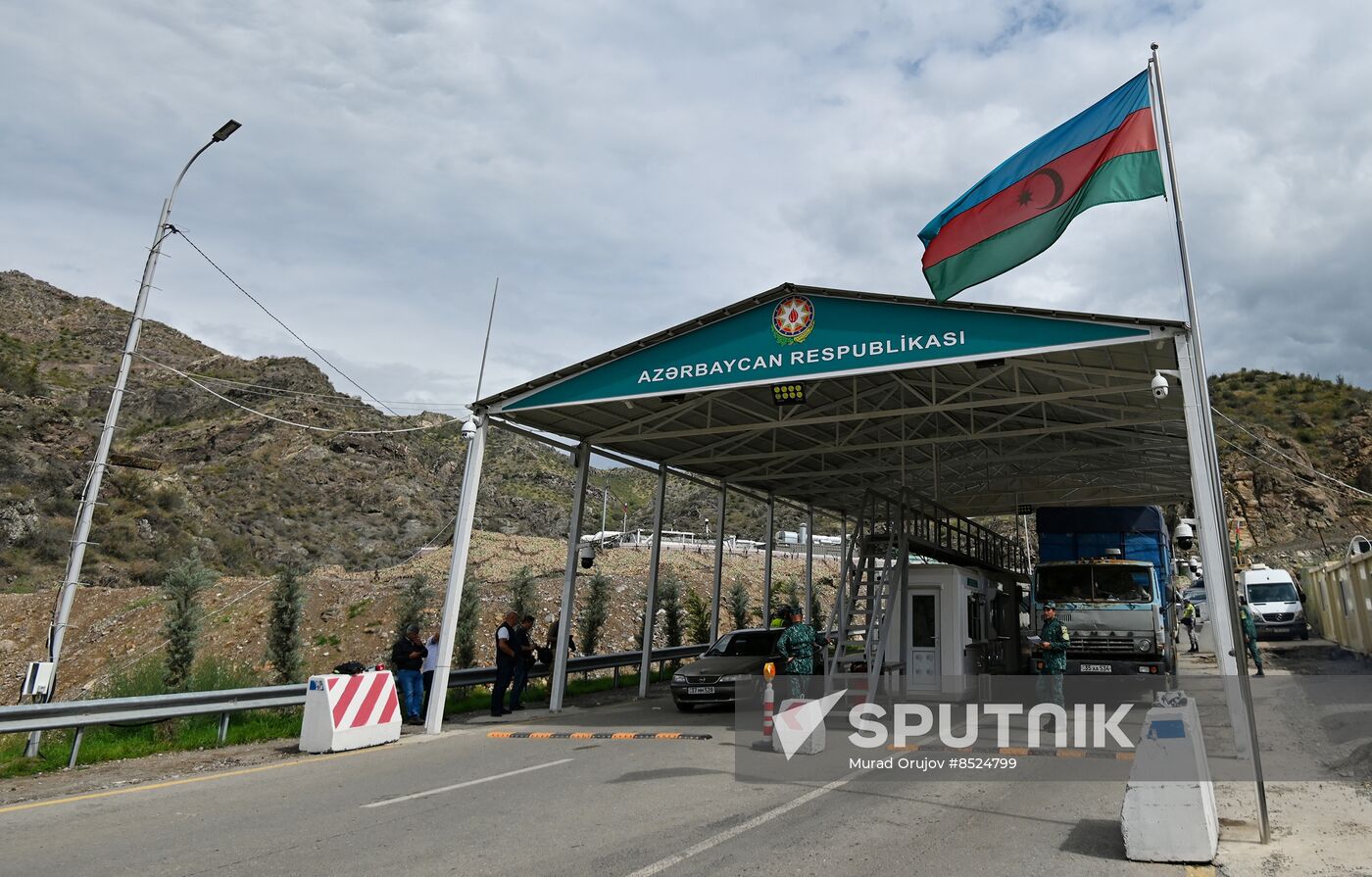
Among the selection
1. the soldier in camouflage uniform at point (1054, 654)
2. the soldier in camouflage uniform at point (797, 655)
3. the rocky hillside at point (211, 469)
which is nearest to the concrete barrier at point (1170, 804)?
the soldier in camouflage uniform at point (797, 655)

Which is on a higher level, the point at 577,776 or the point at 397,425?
the point at 397,425

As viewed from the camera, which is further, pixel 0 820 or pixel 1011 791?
pixel 1011 791

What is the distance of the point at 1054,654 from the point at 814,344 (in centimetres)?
596

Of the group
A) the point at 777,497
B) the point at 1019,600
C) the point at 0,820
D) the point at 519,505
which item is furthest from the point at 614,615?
the point at 519,505

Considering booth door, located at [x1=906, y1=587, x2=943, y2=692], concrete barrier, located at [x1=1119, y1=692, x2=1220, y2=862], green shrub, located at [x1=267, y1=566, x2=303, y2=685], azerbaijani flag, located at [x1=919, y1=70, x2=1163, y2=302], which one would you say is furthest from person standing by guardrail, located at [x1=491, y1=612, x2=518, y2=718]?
concrete barrier, located at [x1=1119, y1=692, x2=1220, y2=862]

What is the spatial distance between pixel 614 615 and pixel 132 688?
20.6 m

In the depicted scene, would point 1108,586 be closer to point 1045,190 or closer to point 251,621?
point 1045,190

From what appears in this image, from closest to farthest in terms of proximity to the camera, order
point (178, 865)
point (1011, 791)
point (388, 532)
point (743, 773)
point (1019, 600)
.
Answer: point (178, 865), point (1011, 791), point (743, 773), point (1019, 600), point (388, 532)

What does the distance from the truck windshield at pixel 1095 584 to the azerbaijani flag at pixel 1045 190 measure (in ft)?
29.7

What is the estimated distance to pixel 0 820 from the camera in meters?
7.49

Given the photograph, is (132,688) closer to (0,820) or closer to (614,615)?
(0,820)

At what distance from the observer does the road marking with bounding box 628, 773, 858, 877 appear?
5680mm

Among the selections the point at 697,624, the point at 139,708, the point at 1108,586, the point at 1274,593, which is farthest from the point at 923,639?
the point at 1274,593

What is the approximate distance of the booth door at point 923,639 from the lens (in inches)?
663
